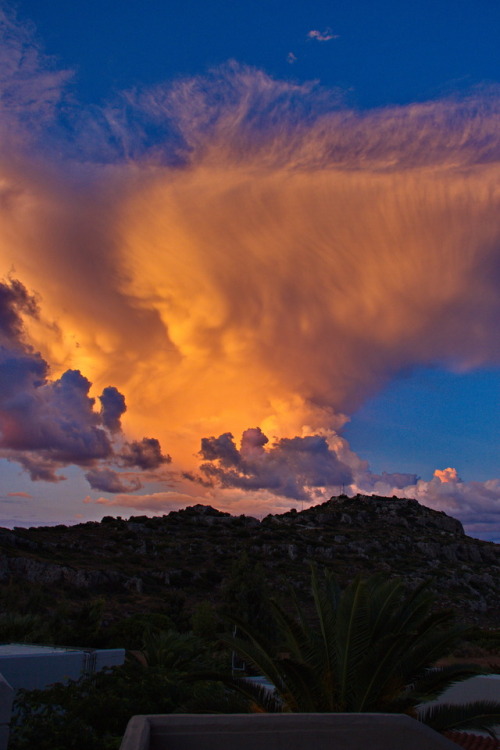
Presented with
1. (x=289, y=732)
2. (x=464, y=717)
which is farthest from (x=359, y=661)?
(x=289, y=732)

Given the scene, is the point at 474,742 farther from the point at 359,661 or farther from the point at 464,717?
the point at 359,661

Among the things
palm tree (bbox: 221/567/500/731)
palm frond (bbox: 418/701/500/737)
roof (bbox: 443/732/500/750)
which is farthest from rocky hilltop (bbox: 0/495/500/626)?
palm frond (bbox: 418/701/500/737)

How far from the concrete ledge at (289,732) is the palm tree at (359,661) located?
3.46 metres

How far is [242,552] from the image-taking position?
5750cm

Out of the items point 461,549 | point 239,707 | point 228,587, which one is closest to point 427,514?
point 461,549

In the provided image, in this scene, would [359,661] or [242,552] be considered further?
[242,552]

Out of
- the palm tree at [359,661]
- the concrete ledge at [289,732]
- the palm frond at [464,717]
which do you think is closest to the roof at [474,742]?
the palm tree at [359,661]

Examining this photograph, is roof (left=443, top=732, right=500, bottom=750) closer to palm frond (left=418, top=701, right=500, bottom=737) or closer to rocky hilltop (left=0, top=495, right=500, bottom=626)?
palm frond (left=418, top=701, right=500, bottom=737)

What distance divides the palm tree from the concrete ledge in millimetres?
3464

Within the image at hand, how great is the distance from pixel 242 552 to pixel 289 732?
54.1 m

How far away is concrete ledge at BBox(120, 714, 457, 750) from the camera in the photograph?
5.32 m

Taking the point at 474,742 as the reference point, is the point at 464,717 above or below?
above

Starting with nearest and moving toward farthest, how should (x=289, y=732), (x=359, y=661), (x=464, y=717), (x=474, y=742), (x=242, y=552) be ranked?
(x=289, y=732) < (x=464, y=717) < (x=359, y=661) < (x=474, y=742) < (x=242, y=552)

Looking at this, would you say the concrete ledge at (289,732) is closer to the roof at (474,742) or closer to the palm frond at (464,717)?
the palm frond at (464,717)
